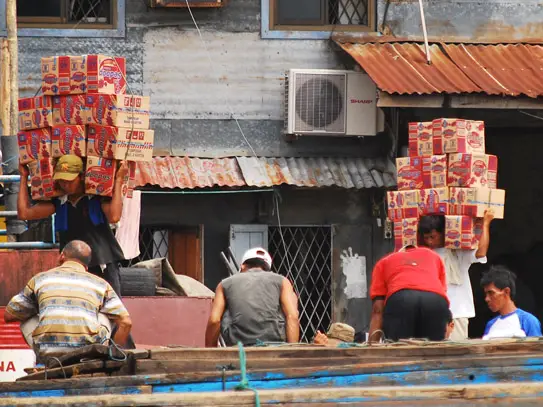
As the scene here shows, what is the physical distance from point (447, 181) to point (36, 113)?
376 centimetres

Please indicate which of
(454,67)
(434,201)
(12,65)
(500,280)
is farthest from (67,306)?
(454,67)

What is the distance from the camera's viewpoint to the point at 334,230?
18062 mm

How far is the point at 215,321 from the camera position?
1096 cm

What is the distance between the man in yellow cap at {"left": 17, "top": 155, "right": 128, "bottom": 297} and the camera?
38.8ft

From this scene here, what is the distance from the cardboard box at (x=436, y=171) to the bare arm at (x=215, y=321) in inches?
123

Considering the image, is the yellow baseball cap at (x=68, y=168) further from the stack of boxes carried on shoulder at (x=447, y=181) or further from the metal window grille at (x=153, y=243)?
the metal window grille at (x=153, y=243)

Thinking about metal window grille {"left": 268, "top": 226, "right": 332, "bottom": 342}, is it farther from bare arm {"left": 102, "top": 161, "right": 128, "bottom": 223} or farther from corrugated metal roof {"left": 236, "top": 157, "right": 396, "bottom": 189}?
bare arm {"left": 102, "top": 161, "right": 128, "bottom": 223}

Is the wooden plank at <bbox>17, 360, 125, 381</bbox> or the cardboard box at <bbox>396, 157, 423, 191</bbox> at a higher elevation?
the cardboard box at <bbox>396, 157, 423, 191</bbox>

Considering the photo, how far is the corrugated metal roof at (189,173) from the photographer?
17203 mm

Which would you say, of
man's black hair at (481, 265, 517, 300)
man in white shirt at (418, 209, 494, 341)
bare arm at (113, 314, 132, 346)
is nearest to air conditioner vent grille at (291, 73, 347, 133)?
man in white shirt at (418, 209, 494, 341)

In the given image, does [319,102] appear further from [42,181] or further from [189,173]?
[42,181]

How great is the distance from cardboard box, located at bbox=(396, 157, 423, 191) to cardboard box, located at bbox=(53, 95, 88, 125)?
3.17 metres

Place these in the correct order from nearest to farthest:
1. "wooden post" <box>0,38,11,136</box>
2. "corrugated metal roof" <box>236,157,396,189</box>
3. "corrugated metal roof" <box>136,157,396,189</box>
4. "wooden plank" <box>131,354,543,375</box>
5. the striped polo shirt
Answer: "wooden plank" <box>131,354,543,375</box>
the striped polo shirt
"wooden post" <box>0,38,11,136</box>
"corrugated metal roof" <box>136,157,396,189</box>
"corrugated metal roof" <box>236,157,396,189</box>

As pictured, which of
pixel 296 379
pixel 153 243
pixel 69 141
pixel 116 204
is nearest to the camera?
pixel 296 379
